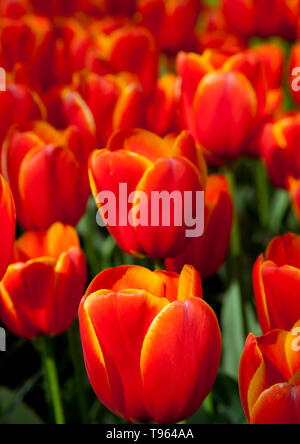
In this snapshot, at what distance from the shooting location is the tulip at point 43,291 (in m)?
0.58

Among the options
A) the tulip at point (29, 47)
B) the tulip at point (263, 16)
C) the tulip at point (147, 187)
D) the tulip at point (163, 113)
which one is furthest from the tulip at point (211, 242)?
the tulip at point (263, 16)

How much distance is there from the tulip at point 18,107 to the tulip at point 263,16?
59cm

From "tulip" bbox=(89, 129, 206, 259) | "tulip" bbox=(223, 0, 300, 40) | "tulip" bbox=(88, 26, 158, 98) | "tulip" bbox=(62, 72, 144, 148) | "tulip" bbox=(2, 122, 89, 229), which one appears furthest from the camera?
"tulip" bbox=(223, 0, 300, 40)

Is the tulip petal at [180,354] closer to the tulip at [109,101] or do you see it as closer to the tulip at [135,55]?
the tulip at [109,101]

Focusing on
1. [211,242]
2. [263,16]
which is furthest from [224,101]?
[263,16]

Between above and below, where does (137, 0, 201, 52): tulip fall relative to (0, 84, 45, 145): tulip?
above

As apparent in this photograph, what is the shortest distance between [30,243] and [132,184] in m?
0.14

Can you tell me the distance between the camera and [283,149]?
2.68 feet

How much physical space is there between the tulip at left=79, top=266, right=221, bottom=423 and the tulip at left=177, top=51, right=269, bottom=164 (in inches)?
13.6

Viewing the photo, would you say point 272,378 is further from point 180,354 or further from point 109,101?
point 109,101

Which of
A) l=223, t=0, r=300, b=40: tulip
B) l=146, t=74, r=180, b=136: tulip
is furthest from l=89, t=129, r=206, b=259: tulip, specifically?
l=223, t=0, r=300, b=40: tulip

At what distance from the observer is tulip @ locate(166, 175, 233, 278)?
1.90 ft

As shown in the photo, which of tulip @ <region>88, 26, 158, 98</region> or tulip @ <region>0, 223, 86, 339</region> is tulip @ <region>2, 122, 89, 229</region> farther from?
tulip @ <region>88, 26, 158, 98</region>

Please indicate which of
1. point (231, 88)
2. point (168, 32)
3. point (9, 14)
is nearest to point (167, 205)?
point (231, 88)
